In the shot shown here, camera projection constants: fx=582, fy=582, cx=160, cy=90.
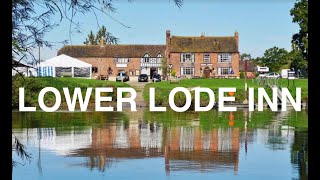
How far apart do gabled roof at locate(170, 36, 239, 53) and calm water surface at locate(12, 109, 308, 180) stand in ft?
129

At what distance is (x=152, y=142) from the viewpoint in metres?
16.7

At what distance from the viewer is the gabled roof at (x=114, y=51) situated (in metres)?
67.2

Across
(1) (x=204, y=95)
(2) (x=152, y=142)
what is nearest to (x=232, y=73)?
(1) (x=204, y=95)

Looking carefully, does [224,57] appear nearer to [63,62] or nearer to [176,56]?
[176,56]

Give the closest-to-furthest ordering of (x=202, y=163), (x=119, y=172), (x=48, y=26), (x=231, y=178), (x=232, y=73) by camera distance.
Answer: (x=48, y=26)
(x=231, y=178)
(x=119, y=172)
(x=202, y=163)
(x=232, y=73)

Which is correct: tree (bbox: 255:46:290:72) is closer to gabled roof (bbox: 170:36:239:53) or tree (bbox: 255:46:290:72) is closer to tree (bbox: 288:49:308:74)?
gabled roof (bbox: 170:36:239:53)

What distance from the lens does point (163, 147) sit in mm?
15617

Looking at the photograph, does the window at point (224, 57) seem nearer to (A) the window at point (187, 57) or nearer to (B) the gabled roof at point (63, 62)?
(A) the window at point (187, 57)

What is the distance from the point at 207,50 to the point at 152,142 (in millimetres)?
48815

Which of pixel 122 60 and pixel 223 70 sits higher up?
pixel 122 60

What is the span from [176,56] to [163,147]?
49.2m

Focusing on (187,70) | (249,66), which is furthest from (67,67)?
(249,66)

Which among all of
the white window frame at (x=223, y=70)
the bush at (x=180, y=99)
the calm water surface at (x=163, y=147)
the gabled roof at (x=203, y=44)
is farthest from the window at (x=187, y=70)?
the calm water surface at (x=163, y=147)
